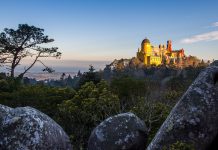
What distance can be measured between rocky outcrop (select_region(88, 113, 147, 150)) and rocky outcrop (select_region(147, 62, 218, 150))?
103 inches

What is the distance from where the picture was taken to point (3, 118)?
13430 mm

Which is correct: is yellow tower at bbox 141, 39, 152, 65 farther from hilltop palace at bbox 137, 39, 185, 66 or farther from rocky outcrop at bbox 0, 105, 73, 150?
rocky outcrop at bbox 0, 105, 73, 150

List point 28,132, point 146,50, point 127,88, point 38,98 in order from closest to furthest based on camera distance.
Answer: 1. point 28,132
2. point 38,98
3. point 127,88
4. point 146,50

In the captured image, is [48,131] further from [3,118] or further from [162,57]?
[162,57]

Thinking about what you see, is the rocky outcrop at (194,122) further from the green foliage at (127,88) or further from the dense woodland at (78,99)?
the green foliage at (127,88)

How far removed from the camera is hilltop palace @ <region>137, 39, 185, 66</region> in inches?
6388

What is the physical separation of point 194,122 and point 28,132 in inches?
203

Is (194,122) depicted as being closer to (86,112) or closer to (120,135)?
(120,135)

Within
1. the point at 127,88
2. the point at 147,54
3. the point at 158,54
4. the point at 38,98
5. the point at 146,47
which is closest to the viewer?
the point at 38,98

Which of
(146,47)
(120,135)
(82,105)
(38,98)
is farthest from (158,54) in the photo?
(120,135)

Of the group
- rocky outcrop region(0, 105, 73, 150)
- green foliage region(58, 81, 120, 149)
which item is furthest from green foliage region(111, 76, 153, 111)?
rocky outcrop region(0, 105, 73, 150)

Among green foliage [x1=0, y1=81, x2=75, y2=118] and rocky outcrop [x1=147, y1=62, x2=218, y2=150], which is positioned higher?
rocky outcrop [x1=147, y1=62, x2=218, y2=150]

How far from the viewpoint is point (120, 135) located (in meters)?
15.1

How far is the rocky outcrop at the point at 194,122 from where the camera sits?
12156mm
